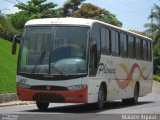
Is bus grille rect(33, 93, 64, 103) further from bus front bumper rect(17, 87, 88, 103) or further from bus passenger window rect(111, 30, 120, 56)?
bus passenger window rect(111, 30, 120, 56)

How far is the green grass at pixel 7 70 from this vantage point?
103ft

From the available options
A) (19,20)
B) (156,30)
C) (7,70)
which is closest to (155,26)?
(156,30)

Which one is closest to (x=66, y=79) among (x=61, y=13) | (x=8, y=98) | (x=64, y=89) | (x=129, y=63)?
(x=64, y=89)

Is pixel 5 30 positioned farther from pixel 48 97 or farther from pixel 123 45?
pixel 48 97

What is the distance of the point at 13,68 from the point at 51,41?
57.2 ft

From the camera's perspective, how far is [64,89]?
20.5 metres

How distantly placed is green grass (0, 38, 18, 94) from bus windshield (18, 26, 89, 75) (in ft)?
28.2

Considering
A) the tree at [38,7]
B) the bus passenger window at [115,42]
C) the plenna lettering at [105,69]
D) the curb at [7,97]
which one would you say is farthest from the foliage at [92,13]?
the plenna lettering at [105,69]

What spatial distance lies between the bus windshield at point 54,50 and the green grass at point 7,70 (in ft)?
28.2

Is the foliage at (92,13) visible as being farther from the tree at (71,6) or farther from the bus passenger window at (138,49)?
the bus passenger window at (138,49)

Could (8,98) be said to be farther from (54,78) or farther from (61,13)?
(61,13)

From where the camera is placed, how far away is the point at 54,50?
20984 millimetres

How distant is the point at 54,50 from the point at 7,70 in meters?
16.3

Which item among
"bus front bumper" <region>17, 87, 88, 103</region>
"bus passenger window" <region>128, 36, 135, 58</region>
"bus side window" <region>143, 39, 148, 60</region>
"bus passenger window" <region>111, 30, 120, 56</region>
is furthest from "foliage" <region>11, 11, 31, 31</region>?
"bus front bumper" <region>17, 87, 88, 103</region>
